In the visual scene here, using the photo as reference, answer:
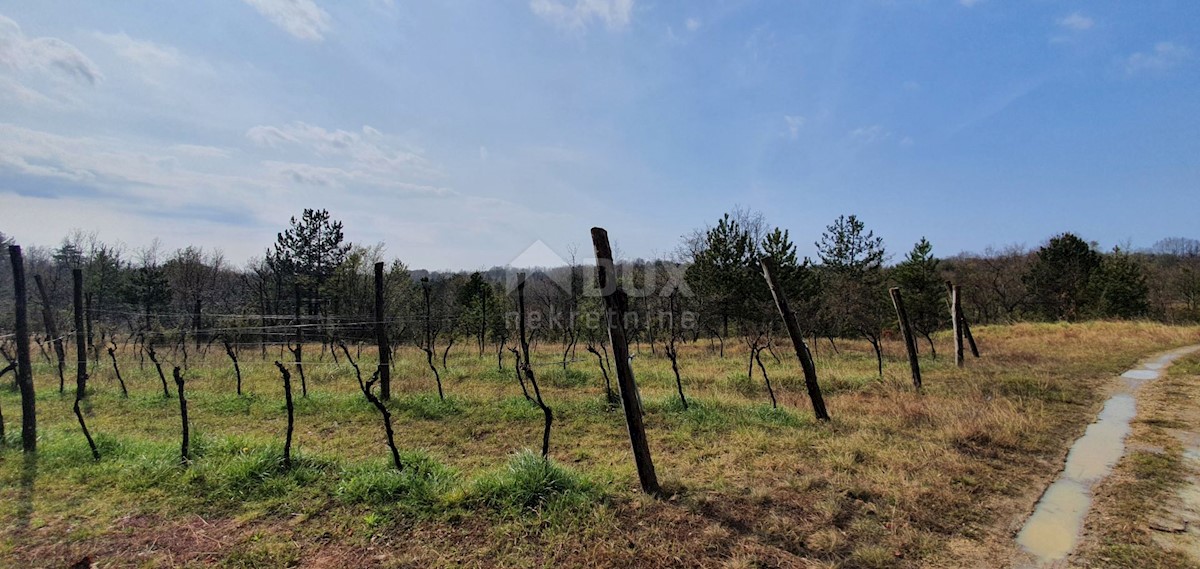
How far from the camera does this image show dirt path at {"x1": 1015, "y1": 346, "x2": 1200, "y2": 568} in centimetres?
322

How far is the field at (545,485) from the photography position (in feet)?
10.6

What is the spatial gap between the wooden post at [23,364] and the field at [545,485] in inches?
8.7

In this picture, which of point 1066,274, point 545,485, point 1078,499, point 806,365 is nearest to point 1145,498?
point 1078,499

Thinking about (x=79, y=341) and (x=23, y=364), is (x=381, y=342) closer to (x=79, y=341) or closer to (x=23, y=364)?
(x=23, y=364)

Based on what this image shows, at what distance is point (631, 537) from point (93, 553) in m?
3.89

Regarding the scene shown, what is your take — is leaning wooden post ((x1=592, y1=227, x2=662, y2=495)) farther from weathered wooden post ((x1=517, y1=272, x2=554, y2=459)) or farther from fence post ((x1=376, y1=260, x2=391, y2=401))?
fence post ((x1=376, y1=260, x2=391, y2=401))

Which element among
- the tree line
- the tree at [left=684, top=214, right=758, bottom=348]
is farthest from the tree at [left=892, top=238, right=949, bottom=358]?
the tree at [left=684, top=214, right=758, bottom=348]

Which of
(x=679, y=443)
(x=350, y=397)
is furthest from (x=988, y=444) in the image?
(x=350, y=397)

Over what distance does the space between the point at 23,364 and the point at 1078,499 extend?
39.2ft

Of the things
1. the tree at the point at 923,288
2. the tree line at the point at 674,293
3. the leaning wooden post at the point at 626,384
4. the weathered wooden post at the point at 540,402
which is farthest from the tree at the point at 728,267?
the leaning wooden post at the point at 626,384

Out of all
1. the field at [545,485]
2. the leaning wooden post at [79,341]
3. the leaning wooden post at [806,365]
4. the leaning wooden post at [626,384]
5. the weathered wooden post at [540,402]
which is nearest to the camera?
the field at [545,485]

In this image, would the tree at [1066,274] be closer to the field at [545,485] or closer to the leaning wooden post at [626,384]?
the field at [545,485]

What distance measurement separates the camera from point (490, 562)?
10.1 feet

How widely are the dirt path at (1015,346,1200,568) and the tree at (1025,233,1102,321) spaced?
25.9 metres
